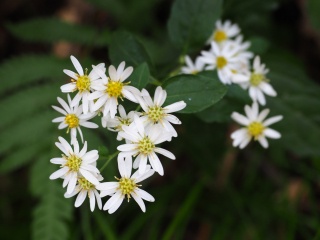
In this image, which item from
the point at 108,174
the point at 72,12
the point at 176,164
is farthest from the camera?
the point at 72,12

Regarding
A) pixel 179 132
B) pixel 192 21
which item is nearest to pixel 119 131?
pixel 192 21

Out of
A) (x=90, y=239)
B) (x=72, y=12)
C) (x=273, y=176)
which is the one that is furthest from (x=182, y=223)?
(x=72, y=12)

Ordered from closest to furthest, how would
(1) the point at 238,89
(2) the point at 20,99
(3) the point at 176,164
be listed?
(1) the point at 238,89, (2) the point at 20,99, (3) the point at 176,164

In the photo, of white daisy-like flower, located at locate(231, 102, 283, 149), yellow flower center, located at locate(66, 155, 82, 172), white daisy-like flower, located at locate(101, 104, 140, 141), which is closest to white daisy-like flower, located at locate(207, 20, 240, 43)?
white daisy-like flower, located at locate(231, 102, 283, 149)

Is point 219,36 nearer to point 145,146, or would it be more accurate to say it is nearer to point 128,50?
point 128,50

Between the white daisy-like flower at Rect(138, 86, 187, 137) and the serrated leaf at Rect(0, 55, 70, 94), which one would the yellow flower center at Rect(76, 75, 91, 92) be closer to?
the white daisy-like flower at Rect(138, 86, 187, 137)

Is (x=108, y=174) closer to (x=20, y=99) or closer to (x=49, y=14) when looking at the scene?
(x=20, y=99)

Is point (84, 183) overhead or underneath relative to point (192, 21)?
underneath
